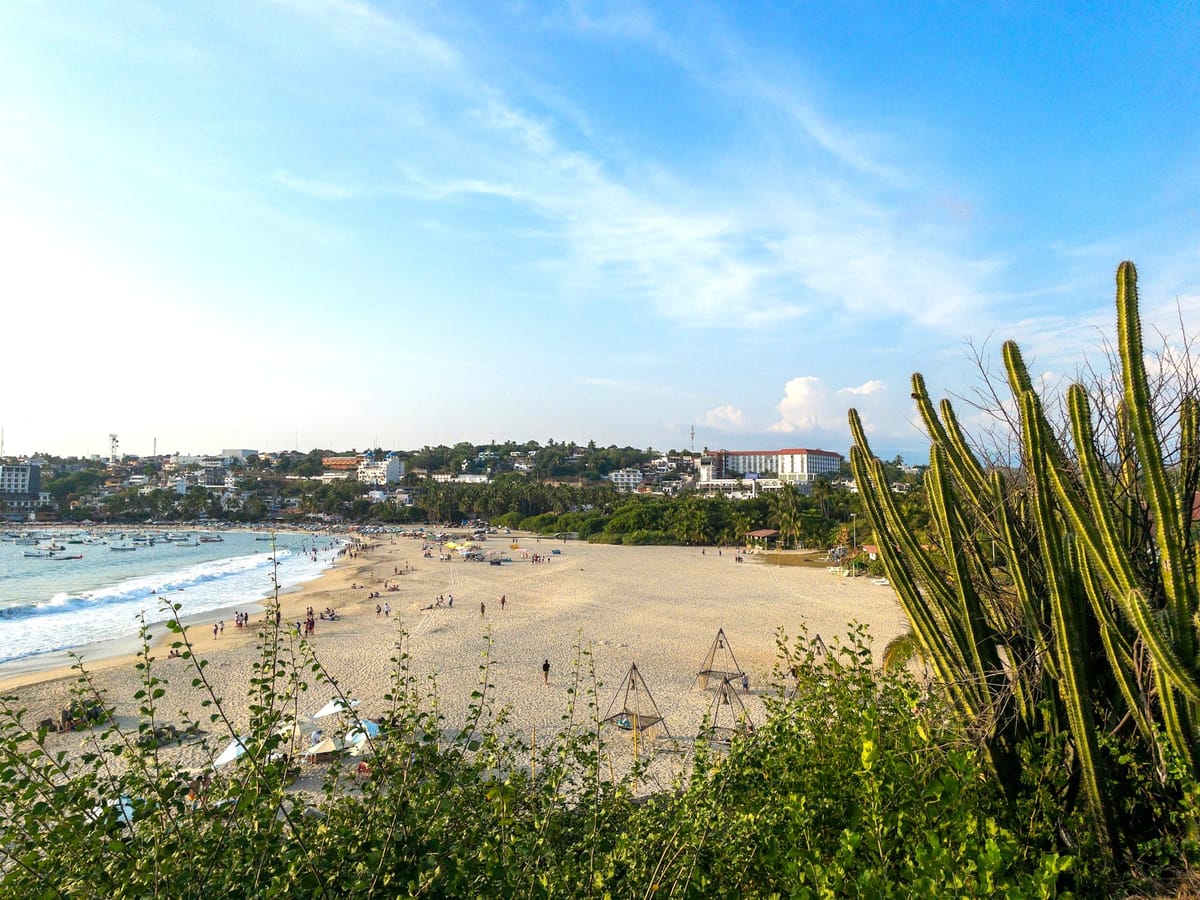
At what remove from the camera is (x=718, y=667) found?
19188mm

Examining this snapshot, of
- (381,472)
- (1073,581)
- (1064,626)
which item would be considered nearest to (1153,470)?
(1073,581)

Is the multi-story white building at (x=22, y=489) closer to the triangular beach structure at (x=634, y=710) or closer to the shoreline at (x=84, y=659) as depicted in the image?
the shoreline at (x=84, y=659)

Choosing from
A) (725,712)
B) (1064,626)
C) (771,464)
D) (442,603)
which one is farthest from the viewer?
(771,464)

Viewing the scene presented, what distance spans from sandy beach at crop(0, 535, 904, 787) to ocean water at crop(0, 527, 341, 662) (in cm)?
285

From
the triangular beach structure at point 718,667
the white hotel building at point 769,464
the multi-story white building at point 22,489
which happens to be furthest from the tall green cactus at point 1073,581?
the multi-story white building at point 22,489

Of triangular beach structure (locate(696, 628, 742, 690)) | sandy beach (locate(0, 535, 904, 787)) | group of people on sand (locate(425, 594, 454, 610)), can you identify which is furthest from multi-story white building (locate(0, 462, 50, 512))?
triangular beach structure (locate(696, 628, 742, 690))

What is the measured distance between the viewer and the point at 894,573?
593 cm

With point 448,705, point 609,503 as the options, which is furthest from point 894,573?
point 609,503

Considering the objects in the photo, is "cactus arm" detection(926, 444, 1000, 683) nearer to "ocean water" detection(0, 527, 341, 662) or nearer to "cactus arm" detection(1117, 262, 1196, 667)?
"cactus arm" detection(1117, 262, 1196, 667)

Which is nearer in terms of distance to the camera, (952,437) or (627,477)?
(952,437)

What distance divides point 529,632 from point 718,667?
814 centimetres

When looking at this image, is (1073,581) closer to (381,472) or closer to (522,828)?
(522,828)

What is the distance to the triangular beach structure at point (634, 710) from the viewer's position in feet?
42.8

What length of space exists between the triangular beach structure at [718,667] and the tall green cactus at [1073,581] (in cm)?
1008
